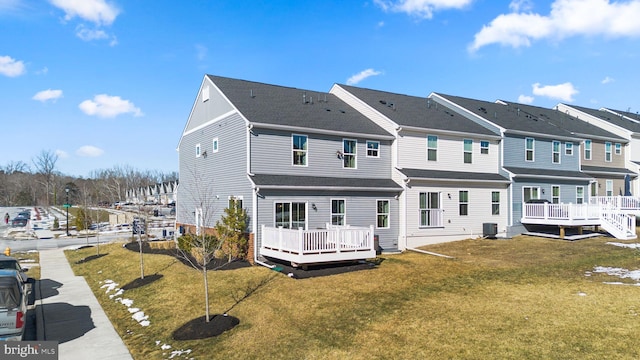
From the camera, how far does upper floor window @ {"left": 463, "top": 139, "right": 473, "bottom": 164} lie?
76.9 feet

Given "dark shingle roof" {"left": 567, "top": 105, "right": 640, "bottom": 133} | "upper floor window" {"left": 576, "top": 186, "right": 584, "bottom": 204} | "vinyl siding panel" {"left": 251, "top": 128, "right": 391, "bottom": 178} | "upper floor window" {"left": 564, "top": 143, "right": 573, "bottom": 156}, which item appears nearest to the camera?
"vinyl siding panel" {"left": 251, "top": 128, "right": 391, "bottom": 178}

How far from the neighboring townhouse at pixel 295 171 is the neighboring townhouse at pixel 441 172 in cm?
76

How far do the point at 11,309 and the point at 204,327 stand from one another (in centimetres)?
430

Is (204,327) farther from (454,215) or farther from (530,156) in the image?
(530,156)

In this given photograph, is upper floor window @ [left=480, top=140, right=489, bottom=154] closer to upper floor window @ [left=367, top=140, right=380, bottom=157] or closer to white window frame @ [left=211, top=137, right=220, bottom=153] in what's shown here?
upper floor window @ [left=367, top=140, right=380, bottom=157]

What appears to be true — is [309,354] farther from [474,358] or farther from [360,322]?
[474,358]

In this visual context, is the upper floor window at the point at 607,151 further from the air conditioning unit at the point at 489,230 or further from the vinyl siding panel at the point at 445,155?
the air conditioning unit at the point at 489,230

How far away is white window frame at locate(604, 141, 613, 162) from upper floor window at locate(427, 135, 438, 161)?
18088 mm

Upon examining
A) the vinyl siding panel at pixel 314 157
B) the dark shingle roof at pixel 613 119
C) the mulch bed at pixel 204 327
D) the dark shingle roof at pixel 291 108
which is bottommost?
the mulch bed at pixel 204 327

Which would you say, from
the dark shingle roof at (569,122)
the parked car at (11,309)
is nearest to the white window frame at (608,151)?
the dark shingle roof at (569,122)

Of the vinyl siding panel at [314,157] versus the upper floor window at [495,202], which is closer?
the vinyl siding panel at [314,157]

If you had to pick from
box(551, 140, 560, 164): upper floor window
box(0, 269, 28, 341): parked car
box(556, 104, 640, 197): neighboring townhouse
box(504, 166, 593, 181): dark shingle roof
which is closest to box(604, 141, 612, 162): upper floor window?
box(556, 104, 640, 197): neighboring townhouse

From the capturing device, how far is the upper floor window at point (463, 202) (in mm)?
22438

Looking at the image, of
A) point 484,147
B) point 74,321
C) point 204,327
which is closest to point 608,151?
point 484,147
